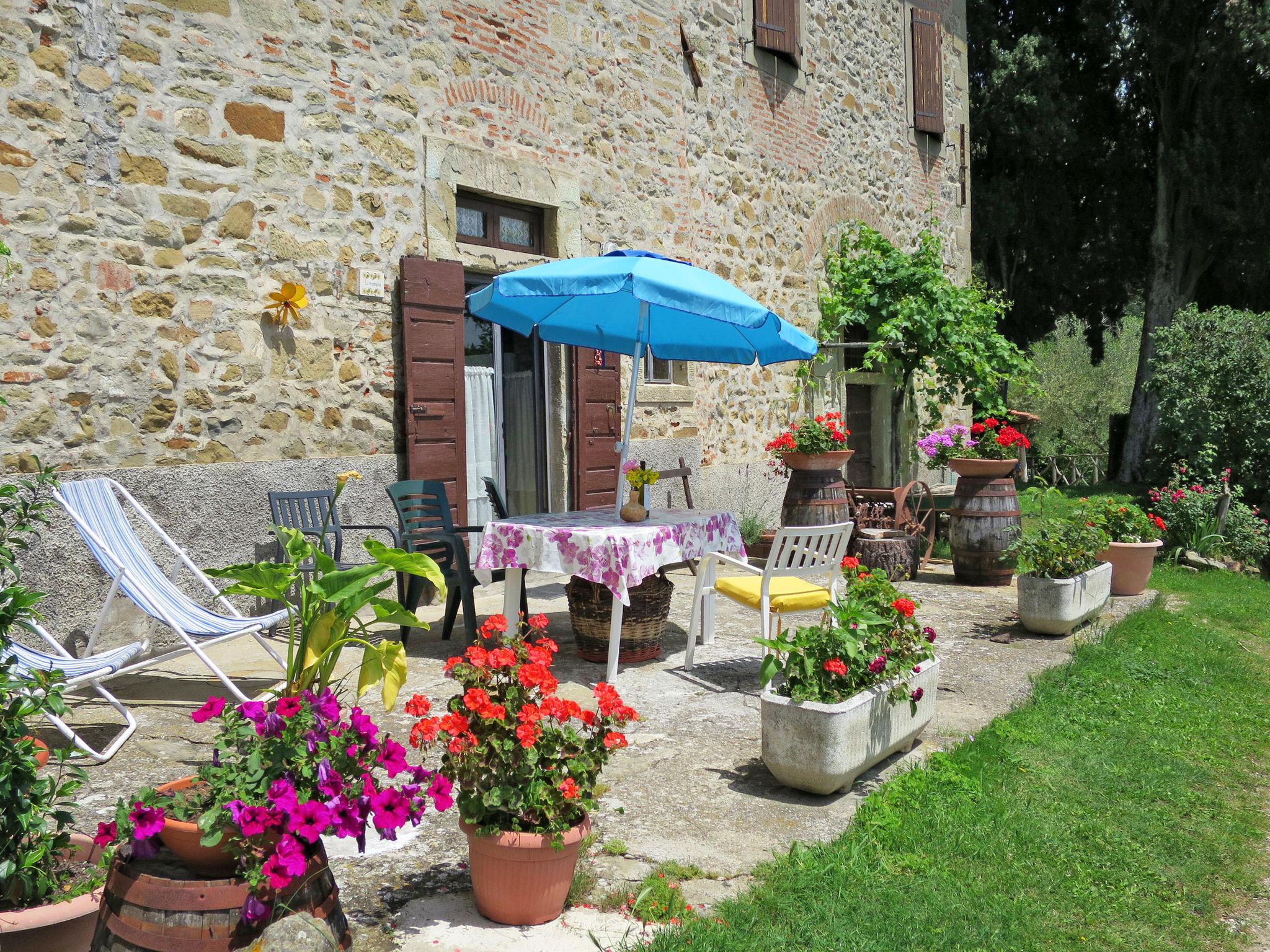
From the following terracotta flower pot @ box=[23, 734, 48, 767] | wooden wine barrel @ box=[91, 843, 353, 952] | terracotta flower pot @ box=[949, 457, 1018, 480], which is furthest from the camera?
terracotta flower pot @ box=[949, 457, 1018, 480]

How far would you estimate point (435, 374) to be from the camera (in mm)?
6395

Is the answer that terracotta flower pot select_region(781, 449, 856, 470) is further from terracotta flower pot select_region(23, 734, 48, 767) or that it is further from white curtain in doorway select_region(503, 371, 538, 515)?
terracotta flower pot select_region(23, 734, 48, 767)

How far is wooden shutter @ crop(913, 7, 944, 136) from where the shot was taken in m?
12.1

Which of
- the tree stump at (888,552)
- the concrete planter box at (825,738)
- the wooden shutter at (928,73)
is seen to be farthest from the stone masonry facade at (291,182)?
the wooden shutter at (928,73)

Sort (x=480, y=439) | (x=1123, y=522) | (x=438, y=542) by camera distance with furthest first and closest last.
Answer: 1. (x=480, y=439)
2. (x=1123, y=522)
3. (x=438, y=542)

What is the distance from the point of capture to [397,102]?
6.24 meters

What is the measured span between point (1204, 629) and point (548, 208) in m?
5.17

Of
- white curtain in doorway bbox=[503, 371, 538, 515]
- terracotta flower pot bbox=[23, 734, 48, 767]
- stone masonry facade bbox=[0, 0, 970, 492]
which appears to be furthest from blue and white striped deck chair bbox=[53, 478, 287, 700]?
white curtain in doorway bbox=[503, 371, 538, 515]

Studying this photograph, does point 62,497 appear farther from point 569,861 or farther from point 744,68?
point 744,68

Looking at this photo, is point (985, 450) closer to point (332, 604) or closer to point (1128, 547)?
point (1128, 547)

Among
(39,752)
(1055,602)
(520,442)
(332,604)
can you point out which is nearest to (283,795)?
(332,604)

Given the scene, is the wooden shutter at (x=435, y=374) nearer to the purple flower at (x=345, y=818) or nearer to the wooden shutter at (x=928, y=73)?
the purple flower at (x=345, y=818)

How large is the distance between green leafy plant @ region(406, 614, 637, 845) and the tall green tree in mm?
13458

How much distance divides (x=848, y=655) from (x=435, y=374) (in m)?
3.91
